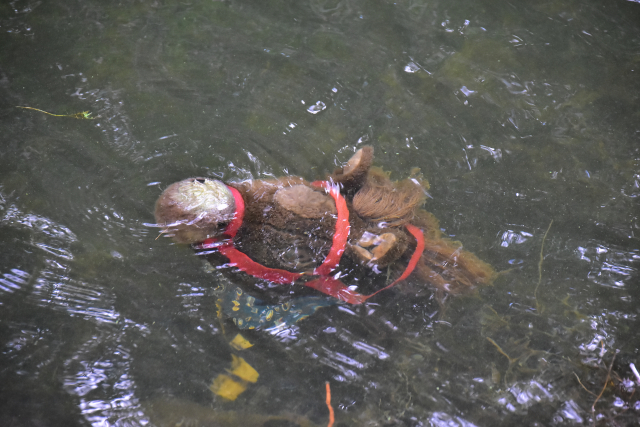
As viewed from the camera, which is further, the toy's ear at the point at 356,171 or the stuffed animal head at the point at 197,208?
the toy's ear at the point at 356,171

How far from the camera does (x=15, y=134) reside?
242 cm

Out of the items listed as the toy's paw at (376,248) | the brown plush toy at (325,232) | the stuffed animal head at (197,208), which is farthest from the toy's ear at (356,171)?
the stuffed animal head at (197,208)

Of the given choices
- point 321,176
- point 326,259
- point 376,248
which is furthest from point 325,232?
point 321,176

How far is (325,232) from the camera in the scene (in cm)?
196

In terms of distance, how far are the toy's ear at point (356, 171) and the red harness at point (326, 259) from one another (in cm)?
6

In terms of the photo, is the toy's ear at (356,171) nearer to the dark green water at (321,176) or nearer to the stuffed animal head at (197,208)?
the dark green water at (321,176)

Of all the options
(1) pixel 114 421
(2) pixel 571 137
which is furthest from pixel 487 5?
(1) pixel 114 421

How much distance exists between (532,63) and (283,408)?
2601 millimetres

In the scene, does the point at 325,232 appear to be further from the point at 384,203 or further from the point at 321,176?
the point at 321,176

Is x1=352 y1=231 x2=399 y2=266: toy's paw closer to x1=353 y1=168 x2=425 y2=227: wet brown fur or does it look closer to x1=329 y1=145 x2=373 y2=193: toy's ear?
x1=353 y1=168 x2=425 y2=227: wet brown fur

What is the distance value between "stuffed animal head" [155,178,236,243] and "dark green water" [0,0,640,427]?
1.15 ft

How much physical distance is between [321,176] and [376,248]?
684mm

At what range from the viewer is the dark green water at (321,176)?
1.99 metres

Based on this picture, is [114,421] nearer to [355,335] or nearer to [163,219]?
[163,219]
